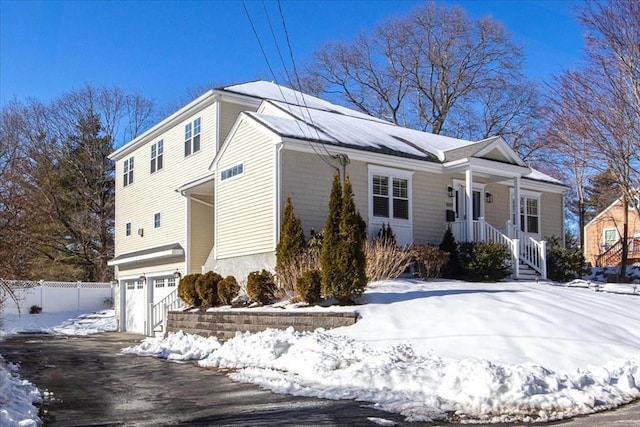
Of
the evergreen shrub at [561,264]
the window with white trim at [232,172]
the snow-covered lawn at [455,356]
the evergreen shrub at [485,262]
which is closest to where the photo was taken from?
the snow-covered lawn at [455,356]

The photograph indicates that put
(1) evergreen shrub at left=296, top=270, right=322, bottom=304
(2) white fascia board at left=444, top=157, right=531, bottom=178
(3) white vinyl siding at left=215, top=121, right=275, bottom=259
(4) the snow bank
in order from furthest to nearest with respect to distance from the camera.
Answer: (2) white fascia board at left=444, top=157, right=531, bottom=178, (3) white vinyl siding at left=215, top=121, right=275, bottom=259, (1) evergreen shrub at left=296, top=270, right=322, bottom=304, (4) the snow bank

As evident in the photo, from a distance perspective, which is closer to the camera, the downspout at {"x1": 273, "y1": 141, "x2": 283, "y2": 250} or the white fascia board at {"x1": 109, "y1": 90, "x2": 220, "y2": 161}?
the downspout at {"x1": 273, "y1": 141, "x2": 283, "y2": 250}

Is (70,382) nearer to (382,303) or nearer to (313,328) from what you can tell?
(313,328)

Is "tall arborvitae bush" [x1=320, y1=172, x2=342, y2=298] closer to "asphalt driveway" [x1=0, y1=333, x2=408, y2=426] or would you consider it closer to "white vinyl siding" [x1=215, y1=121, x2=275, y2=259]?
"asphalt driveway" [x1=0, y1=333, x2=408, y2=426]

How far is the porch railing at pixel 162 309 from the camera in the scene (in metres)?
18.5

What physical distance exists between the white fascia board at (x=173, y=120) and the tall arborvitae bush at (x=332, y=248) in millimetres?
9933

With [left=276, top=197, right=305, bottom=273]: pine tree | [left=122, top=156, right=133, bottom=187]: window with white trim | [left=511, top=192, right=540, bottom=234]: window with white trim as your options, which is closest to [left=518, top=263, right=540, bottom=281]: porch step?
[left=511, top=192, right=540, bottom=234]: window with white trim

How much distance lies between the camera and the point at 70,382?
10367mm

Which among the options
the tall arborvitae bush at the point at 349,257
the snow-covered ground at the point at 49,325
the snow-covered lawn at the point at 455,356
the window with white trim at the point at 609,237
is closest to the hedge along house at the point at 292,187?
the snow-covered ground at the point at 49,325

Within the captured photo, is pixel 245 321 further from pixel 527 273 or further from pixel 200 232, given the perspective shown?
pixel 200 232

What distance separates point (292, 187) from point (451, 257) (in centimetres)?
498

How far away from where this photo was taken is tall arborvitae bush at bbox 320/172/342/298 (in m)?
12.1

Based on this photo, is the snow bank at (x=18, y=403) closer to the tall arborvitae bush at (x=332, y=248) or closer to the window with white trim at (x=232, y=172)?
the tall arborvitae bush at (x=332, y=248)

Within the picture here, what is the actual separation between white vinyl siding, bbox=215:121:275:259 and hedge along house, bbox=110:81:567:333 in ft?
0.11
